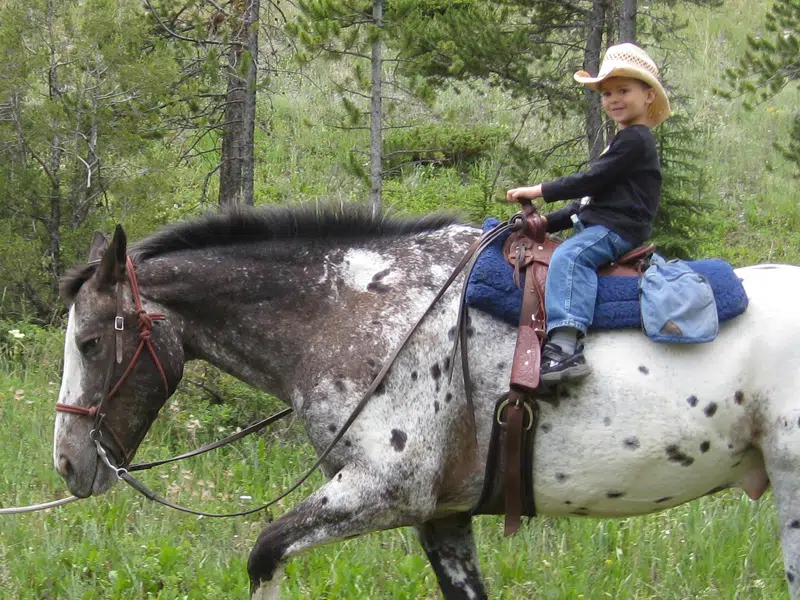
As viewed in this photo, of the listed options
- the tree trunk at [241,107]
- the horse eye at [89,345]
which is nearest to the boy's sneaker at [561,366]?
the horse eye at [89,345]

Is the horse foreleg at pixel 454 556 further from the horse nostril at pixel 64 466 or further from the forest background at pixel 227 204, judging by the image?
the horse nostril at pixel 64 466

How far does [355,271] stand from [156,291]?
915 mm

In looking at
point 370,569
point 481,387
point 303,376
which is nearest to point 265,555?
point 303,376

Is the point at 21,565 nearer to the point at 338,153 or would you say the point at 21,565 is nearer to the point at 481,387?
the point at 481,387

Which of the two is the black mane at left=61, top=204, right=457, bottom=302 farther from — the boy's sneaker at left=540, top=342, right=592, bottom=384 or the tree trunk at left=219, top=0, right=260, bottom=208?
the tree trunk at left=219, top=0, right=260, bottom=208

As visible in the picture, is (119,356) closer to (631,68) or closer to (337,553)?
(337,553)

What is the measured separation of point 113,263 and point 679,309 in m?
2.43

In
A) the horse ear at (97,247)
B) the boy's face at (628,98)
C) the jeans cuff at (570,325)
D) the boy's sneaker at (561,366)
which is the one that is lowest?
the boy's sneaker at (561,366)

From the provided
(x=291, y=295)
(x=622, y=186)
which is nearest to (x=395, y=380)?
(x=291, y=295)

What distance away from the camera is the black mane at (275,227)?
179 inches

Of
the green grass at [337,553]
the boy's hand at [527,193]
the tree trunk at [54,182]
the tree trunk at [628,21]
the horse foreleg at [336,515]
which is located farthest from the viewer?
the tree trunk at [54,182]

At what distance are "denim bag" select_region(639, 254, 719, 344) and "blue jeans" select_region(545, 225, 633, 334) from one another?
0.22m

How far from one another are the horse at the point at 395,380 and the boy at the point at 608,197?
0.62 ft

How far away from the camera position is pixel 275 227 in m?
4.54
